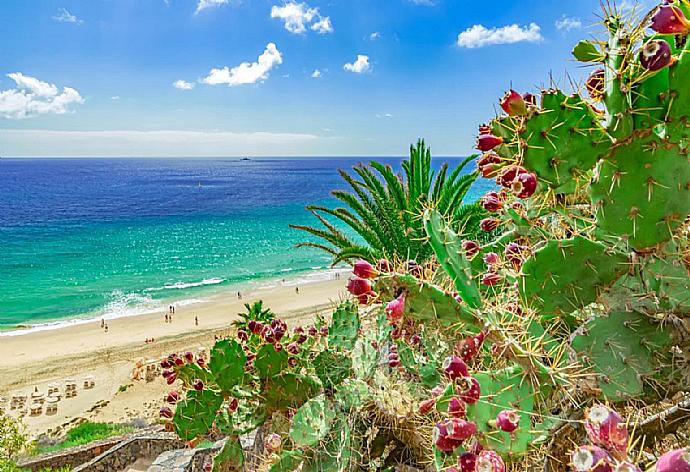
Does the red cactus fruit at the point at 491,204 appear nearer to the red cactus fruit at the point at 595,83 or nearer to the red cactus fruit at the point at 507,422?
the red cactus fruit at the point at 595,83

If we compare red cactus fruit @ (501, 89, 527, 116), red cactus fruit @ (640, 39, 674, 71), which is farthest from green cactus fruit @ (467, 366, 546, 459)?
red cactus fruit @ (640, 39, 674, 71)

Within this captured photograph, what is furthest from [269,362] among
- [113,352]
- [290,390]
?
[113,352]

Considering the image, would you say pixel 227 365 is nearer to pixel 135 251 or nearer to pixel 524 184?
pixel 524 184

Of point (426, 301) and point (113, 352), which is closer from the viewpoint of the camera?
point (426, 301)

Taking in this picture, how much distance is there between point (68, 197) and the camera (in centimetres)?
7956

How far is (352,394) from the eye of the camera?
103 inches

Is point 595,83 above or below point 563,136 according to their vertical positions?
above

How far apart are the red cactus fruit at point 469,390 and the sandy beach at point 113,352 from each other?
364 inches

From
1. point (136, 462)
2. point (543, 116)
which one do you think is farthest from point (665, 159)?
point (136, 462)

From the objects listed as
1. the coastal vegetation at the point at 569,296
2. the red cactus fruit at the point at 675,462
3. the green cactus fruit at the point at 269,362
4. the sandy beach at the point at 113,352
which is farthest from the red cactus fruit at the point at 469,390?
the sandy beach at the point at 113,352

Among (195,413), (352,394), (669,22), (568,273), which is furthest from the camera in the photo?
(195,413)

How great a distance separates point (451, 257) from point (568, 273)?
0.46m

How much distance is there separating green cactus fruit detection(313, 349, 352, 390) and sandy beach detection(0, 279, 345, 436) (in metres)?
7.58

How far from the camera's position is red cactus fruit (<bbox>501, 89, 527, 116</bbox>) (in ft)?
4.90
